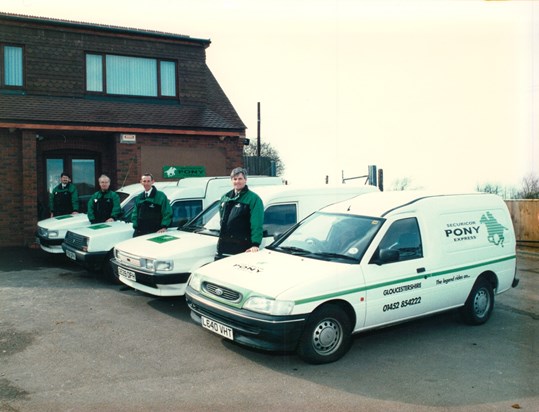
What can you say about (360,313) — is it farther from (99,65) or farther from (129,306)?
(99,65)

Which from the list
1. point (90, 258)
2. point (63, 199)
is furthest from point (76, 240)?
point (63, 199)

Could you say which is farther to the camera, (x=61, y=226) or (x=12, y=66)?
(x=12, y=66)

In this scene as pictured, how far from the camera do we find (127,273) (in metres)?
7.17

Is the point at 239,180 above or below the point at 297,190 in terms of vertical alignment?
above

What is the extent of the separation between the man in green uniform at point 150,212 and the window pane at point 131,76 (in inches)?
333

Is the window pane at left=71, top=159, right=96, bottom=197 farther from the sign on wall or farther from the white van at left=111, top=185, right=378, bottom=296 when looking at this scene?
the white van at left=111, top=185, right=378, bottom=296

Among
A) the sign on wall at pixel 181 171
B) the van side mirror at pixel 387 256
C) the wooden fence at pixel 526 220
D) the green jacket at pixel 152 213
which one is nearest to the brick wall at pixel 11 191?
the sign on wall at pixel 181 171

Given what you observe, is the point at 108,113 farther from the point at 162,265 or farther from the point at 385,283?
the point at 385,283

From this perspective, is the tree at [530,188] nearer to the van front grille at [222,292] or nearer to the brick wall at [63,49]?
the brick wall at [63,49]

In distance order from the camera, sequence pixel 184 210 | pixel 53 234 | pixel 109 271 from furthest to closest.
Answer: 1. pixel 53 234
2. pixel 184 210
3. pixel 109 271

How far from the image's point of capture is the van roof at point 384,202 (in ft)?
20.3

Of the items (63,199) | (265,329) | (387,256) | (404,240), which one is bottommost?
(265,329)

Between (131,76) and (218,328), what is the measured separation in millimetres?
12679

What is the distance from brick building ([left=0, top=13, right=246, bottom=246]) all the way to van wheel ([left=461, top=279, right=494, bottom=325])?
369 inches
